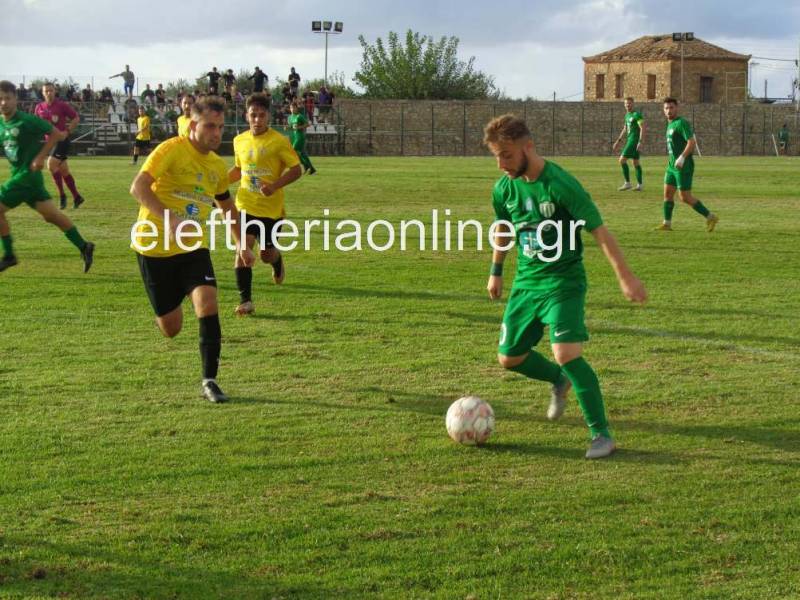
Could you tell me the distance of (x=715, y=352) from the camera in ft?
30.1

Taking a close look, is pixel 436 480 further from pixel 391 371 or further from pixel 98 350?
pixel 98 350

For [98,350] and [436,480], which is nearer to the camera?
[436,480]

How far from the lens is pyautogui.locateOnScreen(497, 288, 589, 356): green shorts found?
634cm

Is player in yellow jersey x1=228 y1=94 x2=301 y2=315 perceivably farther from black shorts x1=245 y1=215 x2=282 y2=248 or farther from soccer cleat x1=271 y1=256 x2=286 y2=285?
soccer cleat x1=271 y1=256 x2=286 y2=285

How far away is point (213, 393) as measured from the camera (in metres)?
7.64

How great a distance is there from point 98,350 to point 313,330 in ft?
6.20

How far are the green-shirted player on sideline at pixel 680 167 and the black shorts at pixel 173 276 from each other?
11.5m

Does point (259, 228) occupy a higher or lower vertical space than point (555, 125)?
lower

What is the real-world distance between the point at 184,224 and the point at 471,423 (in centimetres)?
249

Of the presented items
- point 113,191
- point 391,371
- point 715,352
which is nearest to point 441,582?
point 391,371

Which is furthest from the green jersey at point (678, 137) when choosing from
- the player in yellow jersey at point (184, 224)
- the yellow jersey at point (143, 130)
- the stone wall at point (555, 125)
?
the stone wall at point (555, 125)

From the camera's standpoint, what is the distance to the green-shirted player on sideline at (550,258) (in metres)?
6.07

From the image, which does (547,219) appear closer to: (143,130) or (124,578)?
(124,578)

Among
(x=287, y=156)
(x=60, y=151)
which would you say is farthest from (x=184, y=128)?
(x=60, y=151)
